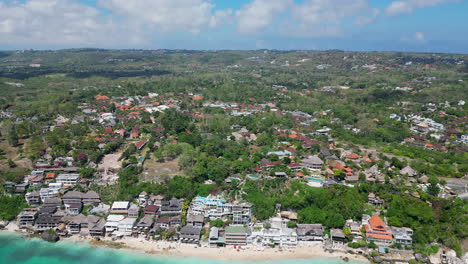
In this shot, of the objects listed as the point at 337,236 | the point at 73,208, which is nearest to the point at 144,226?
the point at 73,208

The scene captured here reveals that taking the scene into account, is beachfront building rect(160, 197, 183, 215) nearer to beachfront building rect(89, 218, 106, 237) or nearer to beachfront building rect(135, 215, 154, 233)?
beachfront building rect(135, 215, 154, 233)

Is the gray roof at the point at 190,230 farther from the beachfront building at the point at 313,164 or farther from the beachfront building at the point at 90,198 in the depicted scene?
the beachfront building at the point at 313,164

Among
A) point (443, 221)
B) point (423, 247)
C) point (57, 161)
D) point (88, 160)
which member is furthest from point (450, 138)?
point (57, 161)

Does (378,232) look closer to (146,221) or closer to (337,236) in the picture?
(337,236)

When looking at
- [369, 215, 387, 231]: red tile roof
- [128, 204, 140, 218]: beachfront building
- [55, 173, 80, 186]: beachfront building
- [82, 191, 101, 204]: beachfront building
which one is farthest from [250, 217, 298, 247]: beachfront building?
[55, 173, 80, 186]: beachfront building

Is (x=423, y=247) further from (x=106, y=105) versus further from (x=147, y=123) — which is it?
(x=106, y=105)

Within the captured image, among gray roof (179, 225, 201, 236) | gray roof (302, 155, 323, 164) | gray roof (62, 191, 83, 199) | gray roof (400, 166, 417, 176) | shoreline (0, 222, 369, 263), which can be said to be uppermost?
gray roof (302, 155, 323, 164)
